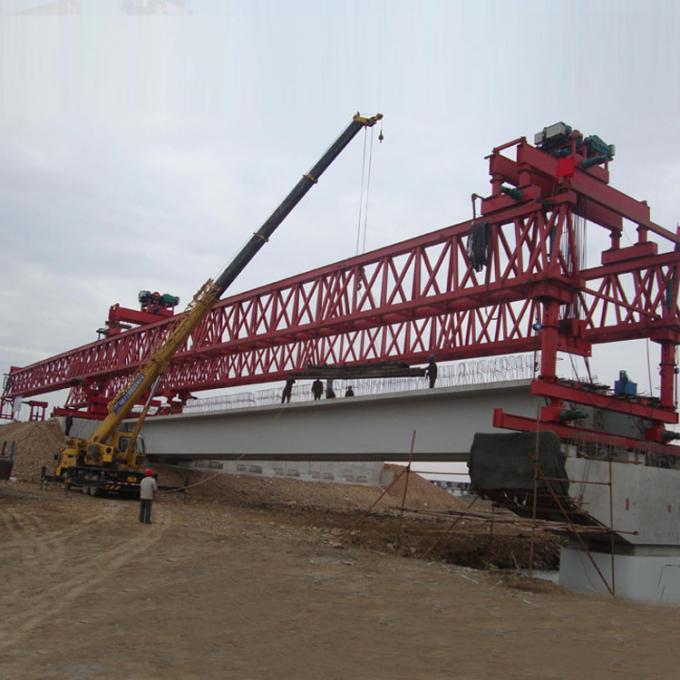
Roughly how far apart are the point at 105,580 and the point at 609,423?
16.9 metres

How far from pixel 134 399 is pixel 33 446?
18.6 m

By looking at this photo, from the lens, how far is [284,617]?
1091 centimetres

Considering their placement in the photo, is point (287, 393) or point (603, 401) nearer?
point (603, 401)

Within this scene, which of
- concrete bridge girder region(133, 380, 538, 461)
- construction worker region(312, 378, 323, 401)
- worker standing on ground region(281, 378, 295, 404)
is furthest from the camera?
worker standing on ground region(281, 378, 295, 404)

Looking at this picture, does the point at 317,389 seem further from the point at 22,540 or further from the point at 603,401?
the point at 22,540

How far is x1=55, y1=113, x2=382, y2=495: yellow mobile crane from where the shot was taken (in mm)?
31942

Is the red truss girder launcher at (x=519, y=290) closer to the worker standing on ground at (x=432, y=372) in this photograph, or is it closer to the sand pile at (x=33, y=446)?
the worker standing on ground at (x=432, y=372)

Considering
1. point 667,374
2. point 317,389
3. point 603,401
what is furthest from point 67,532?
point 667,374

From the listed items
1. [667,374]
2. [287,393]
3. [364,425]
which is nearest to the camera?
[667,374]

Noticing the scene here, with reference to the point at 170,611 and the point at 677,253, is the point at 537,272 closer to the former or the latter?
the point at 677,253

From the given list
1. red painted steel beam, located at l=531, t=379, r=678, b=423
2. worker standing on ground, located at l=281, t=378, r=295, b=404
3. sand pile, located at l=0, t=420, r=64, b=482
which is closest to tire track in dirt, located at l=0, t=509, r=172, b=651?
red painted steel beam, located at l=531, t=379, r=678, b=423

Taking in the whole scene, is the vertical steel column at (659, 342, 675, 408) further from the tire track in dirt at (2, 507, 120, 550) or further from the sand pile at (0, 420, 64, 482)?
the sand pile at (0, 420, 64, 482)

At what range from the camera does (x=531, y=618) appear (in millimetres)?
11883

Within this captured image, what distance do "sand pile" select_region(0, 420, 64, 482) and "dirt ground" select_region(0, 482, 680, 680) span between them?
25.1 m
